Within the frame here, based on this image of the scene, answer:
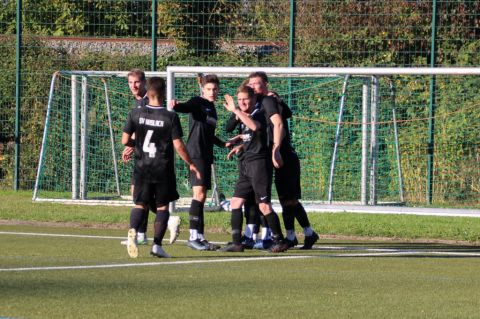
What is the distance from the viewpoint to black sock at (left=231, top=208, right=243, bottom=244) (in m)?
13.1

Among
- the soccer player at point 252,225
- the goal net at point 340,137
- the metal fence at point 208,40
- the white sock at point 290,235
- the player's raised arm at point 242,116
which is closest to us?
the player's raised arm at point 242,116

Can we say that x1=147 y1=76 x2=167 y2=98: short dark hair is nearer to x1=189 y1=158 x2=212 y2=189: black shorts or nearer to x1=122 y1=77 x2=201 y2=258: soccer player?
x1=122 y1=77 x2=201 y2=258: soccer player

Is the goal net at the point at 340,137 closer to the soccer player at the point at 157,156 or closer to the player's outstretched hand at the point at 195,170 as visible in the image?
the player's outstretched hand at the point at 195,170

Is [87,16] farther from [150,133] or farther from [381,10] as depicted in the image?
[150,133]

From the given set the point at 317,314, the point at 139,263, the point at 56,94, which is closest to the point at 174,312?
the point at 317,314

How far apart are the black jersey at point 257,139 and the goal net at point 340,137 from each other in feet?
18.0

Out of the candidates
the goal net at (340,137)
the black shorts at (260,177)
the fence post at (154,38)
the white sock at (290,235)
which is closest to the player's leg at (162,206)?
the black shorts at (260,177)

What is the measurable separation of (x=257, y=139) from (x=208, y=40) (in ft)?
26.7

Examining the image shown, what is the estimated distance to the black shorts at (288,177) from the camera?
13.5 m

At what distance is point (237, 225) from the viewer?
13.1 meters

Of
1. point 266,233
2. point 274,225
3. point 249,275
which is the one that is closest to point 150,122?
point 274,225

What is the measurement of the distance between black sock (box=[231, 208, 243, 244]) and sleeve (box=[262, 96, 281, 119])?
1140mm

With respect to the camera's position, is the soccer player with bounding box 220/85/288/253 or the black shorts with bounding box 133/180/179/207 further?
the soccer player with bounding box 220/85/288/253

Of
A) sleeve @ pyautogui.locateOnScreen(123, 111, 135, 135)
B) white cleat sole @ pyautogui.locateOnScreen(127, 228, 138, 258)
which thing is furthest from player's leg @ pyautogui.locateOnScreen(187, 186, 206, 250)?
white cleat sole @ pyautogui.locateOnScreen(127, 228, 138, 258)
